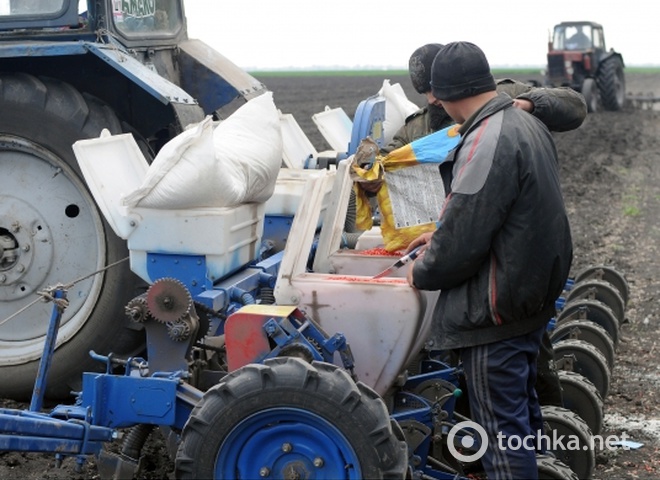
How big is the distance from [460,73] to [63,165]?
230cm

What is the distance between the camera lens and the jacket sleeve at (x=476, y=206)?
3330 mm

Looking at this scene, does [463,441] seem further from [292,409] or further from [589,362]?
[589,362]

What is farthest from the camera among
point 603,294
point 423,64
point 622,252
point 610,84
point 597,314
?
point 610,84

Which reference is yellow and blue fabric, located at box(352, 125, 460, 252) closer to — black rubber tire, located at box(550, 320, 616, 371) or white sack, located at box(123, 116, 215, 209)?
white sack, located at box(123, 116, 215, 209)

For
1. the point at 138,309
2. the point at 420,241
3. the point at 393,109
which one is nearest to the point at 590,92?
the point at 393,109

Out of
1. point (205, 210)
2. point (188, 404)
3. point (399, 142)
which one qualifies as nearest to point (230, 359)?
point (188, 404)

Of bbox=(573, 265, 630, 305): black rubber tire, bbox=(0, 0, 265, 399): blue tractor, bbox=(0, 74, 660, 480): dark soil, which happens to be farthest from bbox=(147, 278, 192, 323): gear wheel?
bbox=(573, 265, 630, 305): black rubber tire

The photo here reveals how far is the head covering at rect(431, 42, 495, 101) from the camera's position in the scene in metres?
3.51

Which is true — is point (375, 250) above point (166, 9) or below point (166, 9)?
below

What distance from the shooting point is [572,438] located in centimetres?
401

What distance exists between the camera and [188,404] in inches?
142

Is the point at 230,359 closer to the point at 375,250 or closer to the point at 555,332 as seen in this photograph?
the point at 375,250

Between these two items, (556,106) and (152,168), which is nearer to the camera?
(152,168)

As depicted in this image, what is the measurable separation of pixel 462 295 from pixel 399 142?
2101 millimetres
